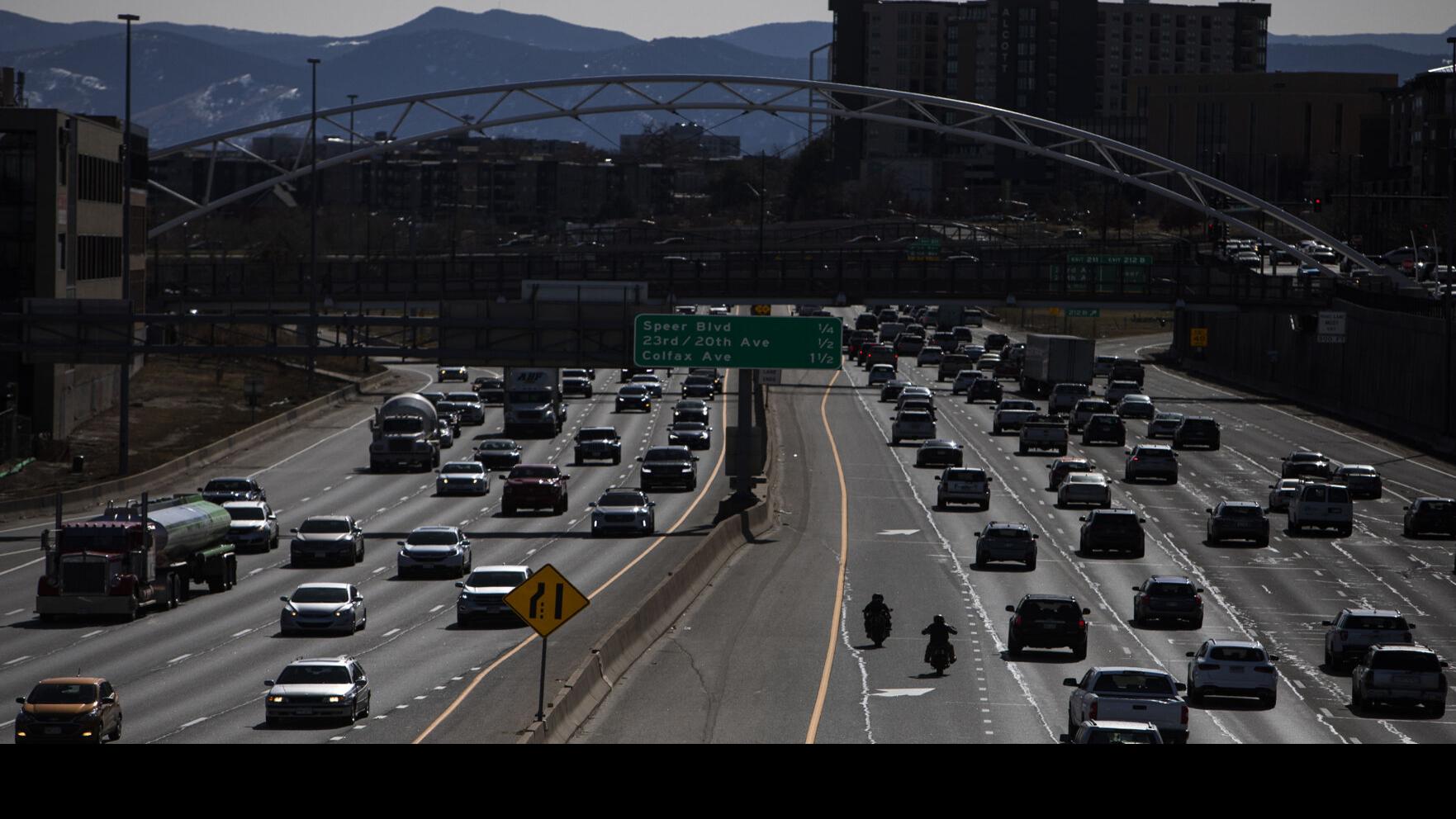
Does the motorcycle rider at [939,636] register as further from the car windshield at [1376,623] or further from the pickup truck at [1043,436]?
the pickup truck at [1043,436]

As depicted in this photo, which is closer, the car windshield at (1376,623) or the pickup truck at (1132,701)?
the pickup truck at (1132,701)

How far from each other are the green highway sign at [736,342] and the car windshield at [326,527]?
44.5ft

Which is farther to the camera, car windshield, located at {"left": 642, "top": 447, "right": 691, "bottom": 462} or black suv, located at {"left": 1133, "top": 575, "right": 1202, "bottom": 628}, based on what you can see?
car windshield, located at {"left": 642, "top": 447, "right": 691, "bottom": 462}

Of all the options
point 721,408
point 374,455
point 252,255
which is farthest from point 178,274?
point 374,455

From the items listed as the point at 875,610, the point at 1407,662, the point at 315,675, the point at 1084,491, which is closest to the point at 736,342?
the point at 1084,491

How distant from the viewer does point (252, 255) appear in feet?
610

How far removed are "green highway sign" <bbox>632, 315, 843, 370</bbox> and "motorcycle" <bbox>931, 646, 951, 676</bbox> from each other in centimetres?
2762

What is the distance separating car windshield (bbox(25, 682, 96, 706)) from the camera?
1052 inches

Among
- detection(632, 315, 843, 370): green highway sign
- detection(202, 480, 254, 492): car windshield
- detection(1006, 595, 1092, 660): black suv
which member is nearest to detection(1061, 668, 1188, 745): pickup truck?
detection(1006, 595, 1092, 660): black suv

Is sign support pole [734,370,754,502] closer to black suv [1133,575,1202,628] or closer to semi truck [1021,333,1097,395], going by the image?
black suv [1133,575,1202,628]

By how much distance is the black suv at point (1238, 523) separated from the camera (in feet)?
177

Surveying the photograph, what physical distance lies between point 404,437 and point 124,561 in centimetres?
3317

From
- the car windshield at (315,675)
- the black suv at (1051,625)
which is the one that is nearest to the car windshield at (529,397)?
the black suv at (1051,625)
